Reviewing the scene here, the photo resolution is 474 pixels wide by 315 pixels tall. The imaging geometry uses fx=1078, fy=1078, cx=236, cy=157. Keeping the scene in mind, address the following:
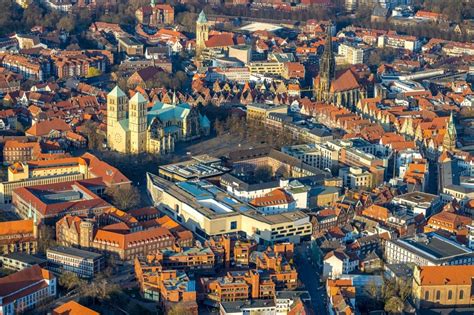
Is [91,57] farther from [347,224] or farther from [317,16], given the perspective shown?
[347,224]

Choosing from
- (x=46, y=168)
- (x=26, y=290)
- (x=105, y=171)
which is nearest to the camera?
(x=26, y=290)

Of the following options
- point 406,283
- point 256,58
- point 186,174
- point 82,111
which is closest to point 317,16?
point 256,58

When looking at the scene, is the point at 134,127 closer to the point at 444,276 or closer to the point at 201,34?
the point at 444,276

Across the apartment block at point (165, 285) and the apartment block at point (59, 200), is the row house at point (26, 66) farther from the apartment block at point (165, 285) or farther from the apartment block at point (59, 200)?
the apartment block at point (165, 285)

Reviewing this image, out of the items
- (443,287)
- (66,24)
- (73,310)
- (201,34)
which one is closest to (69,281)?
(73,310)

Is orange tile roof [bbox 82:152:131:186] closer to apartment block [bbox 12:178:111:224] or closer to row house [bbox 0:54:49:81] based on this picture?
apartment block [bbox 12:178:111:224]

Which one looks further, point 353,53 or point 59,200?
point 353,53

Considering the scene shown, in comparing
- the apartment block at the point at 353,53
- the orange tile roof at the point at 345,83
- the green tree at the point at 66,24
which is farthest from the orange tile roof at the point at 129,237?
the green tree at the point at 66,24
